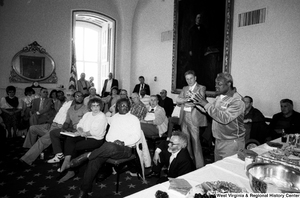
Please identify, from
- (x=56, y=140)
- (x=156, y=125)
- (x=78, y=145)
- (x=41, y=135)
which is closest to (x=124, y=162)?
(x=78, y=145)

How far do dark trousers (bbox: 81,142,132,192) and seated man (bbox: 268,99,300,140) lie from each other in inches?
123

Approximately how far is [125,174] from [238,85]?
13.6 feet

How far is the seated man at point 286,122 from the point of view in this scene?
13.9 feet

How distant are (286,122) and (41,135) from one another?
5.11 metres

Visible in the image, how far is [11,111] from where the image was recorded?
584 centimetres

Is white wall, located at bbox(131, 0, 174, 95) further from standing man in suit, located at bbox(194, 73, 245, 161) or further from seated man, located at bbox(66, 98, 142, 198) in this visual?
standing man in suit, located at bbox(194, 73, 245, 161)

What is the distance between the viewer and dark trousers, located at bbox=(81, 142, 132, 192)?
8.91ft

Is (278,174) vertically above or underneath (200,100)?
underneath

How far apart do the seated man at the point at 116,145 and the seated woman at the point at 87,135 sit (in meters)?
0.37

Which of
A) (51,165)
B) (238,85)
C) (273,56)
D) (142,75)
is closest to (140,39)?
(142,75)

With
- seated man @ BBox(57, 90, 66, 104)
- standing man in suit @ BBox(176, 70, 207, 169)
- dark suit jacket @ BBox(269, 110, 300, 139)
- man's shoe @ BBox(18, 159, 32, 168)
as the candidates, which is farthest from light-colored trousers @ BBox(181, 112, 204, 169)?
seated man @ BBox(57, 90, 66, 104)

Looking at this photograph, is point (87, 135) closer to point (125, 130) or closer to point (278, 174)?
point (125, 130)

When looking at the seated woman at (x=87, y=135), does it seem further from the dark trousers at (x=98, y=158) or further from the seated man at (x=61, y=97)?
the seated man at (x=61, y=97)

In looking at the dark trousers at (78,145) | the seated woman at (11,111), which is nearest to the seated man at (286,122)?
the dark trousers at (78,145)
